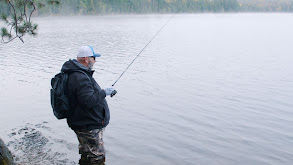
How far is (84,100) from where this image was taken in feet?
15.9

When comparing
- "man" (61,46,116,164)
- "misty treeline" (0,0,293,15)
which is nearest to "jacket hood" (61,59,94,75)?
"man" (61,46,116,164)

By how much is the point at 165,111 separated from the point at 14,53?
732 inches

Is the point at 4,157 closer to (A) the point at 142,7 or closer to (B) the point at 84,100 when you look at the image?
(B) the point at 84,100

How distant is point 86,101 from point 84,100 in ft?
0.10

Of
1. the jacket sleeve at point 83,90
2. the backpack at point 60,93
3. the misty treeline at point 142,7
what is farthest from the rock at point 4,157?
the misty treeline at point 142,7

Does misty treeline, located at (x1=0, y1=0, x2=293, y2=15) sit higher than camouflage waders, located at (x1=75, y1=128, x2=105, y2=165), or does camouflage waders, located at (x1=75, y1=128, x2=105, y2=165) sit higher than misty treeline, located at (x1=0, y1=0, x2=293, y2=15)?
camouflage waders, located at (x1=75, y1=128, x2=105, y2=165)

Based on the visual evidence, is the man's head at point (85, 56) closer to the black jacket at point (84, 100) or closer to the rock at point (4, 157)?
the black jacket at point (84, 100)

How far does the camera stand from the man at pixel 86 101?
15.9ft

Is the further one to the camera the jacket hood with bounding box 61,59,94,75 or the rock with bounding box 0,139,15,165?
the jacket hood with bounding box 61,59,94,75

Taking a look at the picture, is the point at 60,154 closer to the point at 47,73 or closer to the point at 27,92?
the point at 27,92

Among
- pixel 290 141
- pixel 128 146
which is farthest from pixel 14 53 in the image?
pixel 290 141

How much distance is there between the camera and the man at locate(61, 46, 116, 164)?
15.9 ft

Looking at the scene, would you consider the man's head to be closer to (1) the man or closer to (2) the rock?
(1) the man

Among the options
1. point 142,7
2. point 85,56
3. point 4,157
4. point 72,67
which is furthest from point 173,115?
point 142,7
